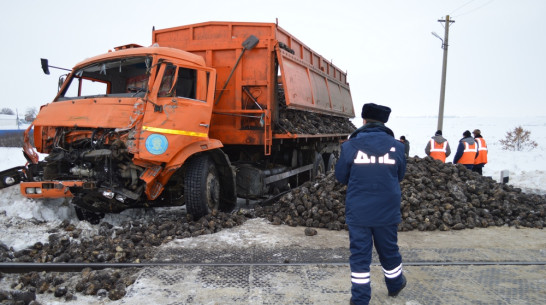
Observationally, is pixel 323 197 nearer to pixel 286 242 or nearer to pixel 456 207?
pixel 286 242

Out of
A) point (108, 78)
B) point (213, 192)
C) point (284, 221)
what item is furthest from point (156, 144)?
point (284, 221)

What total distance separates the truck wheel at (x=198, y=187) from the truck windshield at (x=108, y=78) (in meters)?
1.39

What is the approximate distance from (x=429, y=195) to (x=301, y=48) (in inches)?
166

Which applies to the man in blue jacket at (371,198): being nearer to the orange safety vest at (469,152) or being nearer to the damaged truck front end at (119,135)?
the damaged truck front end at (119,135)

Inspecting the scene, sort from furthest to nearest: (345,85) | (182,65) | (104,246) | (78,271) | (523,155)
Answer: (523,155), (345,85), (182,65), (104,246), (78,271)

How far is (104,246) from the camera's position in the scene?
4625 mm

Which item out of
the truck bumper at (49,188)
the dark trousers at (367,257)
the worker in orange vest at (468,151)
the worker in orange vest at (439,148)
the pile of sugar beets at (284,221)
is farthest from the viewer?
the worker in orange vest at (439,148)

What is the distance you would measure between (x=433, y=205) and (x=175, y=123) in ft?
13.9

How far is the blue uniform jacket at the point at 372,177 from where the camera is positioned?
10.5ft

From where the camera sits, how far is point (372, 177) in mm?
3215

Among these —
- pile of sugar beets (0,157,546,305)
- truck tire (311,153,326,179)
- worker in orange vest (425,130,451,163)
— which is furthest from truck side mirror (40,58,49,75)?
worker in orange vest (425,130,451,163)

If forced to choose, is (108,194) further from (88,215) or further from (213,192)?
(213,192)

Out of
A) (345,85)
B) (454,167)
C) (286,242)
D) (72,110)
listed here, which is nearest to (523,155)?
(345,85)

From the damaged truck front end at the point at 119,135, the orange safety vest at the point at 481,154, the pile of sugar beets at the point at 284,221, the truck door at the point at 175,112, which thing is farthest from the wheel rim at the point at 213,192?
the orange safety vest at the point at 481,154
